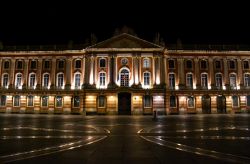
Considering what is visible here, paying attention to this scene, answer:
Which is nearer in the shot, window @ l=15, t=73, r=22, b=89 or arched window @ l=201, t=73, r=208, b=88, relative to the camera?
arched window @ l=201, t=73, r=208, b=88

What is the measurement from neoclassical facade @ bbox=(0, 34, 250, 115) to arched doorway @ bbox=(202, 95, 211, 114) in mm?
37

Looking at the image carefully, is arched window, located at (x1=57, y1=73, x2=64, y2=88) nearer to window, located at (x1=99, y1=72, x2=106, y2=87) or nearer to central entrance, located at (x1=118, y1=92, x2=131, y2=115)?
window, located at (x1=99, y1=72, x2=106, y2=87)

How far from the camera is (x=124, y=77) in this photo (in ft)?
143

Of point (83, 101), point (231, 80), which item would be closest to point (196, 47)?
point (231, 80)

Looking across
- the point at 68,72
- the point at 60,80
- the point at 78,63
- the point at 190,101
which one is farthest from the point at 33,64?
the point at 190,101

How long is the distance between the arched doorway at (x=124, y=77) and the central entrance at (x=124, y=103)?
1.84 m

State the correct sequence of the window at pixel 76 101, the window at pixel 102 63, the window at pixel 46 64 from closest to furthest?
the window at pixel 102 63 < the window at pixel 76 101 < the window at pixel 46 64

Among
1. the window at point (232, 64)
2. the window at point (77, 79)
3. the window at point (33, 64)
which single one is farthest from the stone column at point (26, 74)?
the window at point (232, 64)

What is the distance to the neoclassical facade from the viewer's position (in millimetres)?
42531

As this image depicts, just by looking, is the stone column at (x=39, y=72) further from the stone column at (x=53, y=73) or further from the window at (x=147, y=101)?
the window at (x=147, y=101)

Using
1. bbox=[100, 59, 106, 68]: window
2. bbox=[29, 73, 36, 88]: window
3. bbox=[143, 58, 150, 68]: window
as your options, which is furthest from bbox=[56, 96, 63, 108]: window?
bbox=[143, 58, 150, 68]: window

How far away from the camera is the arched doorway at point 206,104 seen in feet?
146

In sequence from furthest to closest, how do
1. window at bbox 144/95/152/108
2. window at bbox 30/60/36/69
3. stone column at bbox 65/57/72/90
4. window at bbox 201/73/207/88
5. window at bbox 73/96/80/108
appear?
window at bbox 30/60/36/69 → window at bbox 201/73/207/88 → stone column at bbox 65/57/72/90 → window at bbox 73/96/80/108 → window at bbox 144/95/152/108

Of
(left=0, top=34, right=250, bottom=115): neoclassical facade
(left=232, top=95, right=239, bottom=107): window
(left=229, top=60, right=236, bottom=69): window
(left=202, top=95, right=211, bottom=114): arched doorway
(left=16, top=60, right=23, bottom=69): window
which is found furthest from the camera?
(left=16, top=60, right=23, bottom=69): window
